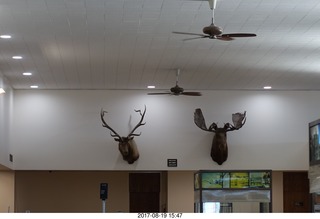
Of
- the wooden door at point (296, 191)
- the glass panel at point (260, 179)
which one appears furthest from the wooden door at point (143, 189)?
the glass panel at point (260, 179)

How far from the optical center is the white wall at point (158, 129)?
60.4 ft

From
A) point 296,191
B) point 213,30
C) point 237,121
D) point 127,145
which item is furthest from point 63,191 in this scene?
point 213,30

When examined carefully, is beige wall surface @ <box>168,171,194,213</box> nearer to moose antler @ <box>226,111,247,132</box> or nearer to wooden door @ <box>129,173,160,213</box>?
wooden door @ <box>129,173,160,213</box>

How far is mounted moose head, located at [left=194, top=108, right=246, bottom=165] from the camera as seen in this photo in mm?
18109

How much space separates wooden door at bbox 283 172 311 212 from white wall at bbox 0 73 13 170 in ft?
29.0

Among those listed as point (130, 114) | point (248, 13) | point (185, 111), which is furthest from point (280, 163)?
point (248, 13)

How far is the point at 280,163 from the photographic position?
18672 mm

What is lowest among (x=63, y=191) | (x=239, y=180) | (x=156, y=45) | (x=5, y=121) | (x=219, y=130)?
(x=63, y=191)

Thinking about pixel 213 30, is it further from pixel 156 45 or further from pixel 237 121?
pixel 237 121

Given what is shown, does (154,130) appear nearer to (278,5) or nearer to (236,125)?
(236,125)

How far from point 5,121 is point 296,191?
31.7 ft

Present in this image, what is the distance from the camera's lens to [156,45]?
13.5 m

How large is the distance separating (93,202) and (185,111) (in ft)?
17.1

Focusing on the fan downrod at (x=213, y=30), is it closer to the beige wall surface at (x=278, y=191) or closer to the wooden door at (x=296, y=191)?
the beige wall surface at (x=278, y=191)
